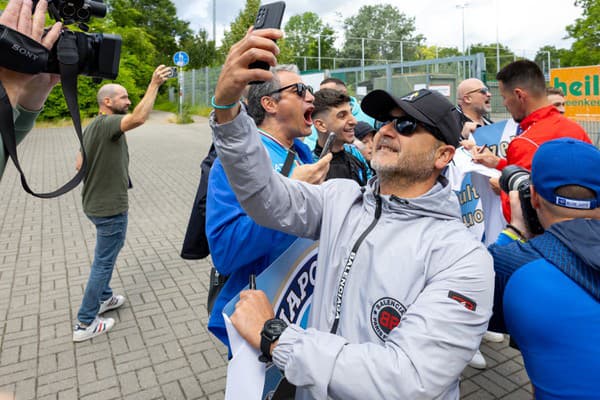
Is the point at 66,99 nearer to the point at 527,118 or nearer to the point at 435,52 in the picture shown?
the point at 527,118

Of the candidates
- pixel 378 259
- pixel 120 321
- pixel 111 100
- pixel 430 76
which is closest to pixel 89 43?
pixel 378 259

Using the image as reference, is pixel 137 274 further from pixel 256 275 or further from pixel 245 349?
pixel 245 349

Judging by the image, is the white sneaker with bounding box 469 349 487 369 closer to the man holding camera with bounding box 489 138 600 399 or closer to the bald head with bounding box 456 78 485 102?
the man holding camera with bounding box 489 138 600 399

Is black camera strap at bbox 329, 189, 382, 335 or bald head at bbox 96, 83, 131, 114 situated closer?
black camera strap at bbox 329, 189, 382, 335

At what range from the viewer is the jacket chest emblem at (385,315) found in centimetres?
143

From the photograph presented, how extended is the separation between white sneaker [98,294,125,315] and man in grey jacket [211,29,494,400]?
3296 mm

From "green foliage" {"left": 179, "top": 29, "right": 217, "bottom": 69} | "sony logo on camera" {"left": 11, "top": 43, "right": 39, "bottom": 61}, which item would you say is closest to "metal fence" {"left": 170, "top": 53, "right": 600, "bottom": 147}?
"sony logo on camera" {"left": 11, "top": 43, "right": 39, "bottom": 61}

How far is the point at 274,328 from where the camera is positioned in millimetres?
1458

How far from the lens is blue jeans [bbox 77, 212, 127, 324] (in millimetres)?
3982

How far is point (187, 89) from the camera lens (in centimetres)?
3425

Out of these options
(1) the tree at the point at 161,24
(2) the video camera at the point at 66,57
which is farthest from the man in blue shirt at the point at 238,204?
(1) the tree at the point at 161,24

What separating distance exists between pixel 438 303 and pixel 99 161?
376 cm

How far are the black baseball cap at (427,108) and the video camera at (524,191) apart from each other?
405 mm

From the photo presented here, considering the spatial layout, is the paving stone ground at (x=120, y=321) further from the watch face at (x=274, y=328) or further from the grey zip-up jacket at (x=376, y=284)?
the grey zip-up jacket at (x=376, y=284)
